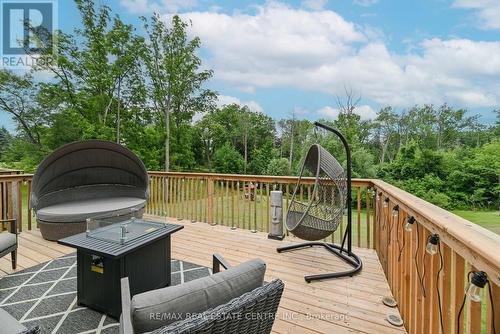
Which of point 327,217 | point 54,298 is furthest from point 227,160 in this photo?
point 54,298

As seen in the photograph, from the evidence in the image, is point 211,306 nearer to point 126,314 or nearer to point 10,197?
point 126,314

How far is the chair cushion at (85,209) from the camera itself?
3732 millimetres

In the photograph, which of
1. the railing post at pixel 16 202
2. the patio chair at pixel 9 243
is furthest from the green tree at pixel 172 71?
the patio chair at pixel 9 243

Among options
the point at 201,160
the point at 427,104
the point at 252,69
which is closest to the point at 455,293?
the point at 252,69

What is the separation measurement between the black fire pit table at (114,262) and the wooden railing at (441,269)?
2034 mm

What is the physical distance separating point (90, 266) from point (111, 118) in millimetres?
9725

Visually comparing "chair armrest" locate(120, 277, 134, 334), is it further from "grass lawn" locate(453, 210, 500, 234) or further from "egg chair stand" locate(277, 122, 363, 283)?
"grass lawn" locate(453, 210, 500, 234)

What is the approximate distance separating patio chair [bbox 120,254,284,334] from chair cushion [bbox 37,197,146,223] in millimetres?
3200

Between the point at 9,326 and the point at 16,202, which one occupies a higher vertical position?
the point at 16,202

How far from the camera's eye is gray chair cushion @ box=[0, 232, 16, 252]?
2.54 metres

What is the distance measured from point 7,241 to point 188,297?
2.80 metres

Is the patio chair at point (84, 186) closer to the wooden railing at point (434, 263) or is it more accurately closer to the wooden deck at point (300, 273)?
the wooden deck at point (300, 273)

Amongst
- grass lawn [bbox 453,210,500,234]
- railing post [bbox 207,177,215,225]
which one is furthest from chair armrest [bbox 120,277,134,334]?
grass lawn [bbox 453,210,500,234]

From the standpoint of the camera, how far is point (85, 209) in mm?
4020
